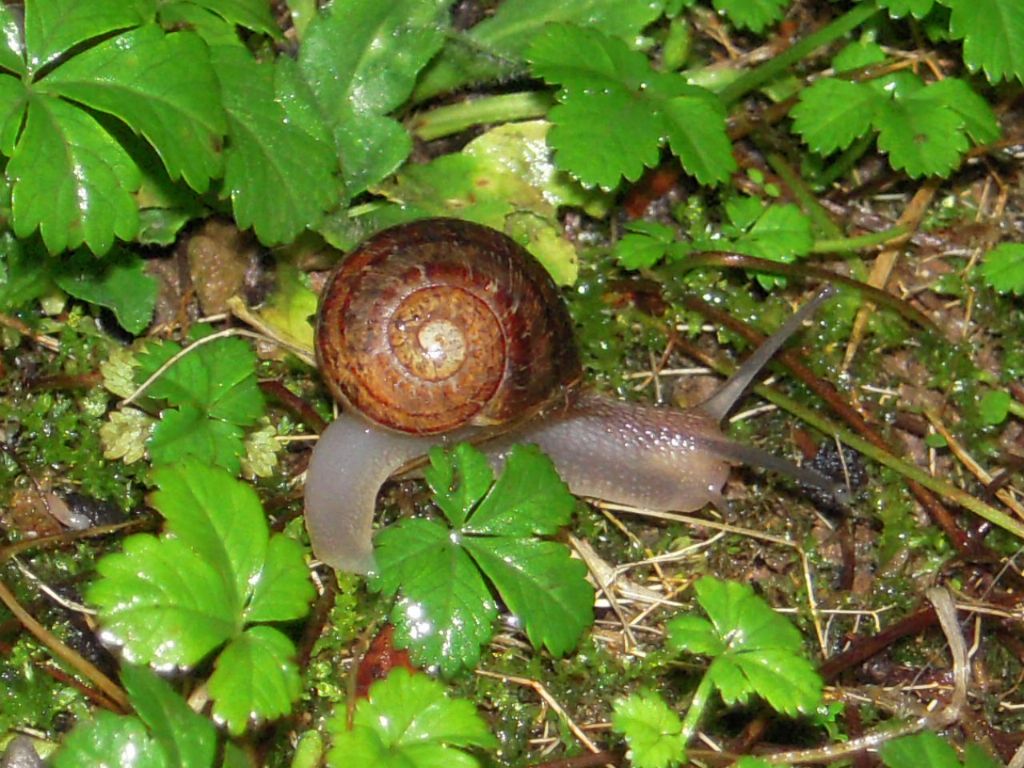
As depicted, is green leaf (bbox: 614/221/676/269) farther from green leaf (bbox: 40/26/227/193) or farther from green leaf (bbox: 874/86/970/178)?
green leaf (bbox: 40/26/227/193)

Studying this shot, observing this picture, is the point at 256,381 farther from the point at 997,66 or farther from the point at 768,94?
the point at 997,66

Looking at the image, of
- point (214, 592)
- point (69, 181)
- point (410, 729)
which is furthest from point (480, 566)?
point (69, 181)

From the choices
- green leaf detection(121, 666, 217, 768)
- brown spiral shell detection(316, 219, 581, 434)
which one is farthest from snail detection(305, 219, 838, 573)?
green leaf detection(121, 666, 217, 768)

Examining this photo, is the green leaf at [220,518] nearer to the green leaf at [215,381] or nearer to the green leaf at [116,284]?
the green leaf at [215,381]

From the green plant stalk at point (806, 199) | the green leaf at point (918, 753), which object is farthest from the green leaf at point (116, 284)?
the green leaf at point (918, 753)

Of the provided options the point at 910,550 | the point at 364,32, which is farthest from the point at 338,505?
the point at 910,550

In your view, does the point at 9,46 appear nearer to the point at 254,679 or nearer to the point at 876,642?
the point at 254,679

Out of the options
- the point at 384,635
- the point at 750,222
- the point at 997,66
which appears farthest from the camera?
the point at 750,222
